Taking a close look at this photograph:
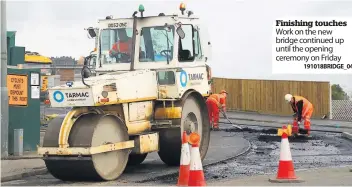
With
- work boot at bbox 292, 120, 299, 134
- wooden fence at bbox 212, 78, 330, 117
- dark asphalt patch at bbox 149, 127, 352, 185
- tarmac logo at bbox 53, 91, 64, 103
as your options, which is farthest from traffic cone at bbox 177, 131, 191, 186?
wooden fence at bbox 212, 78, 330, 117

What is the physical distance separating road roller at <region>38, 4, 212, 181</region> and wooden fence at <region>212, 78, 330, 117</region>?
18.4 metres

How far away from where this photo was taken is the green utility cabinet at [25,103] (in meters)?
15.7

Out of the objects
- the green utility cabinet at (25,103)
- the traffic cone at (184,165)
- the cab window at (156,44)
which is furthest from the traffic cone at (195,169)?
the green utility cabinet at (25,103)

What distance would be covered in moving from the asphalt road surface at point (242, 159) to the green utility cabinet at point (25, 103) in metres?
3.00

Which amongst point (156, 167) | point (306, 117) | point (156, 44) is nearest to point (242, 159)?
point (156, 167)

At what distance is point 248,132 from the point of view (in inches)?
876

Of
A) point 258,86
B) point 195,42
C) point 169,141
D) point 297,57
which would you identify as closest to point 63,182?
point 169,141

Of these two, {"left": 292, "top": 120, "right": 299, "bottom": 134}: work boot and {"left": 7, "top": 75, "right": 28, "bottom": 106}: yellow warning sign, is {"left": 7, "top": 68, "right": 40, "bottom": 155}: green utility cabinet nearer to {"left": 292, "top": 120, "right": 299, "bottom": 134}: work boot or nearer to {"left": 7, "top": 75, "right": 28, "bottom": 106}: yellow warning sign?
{"left": 7, "top": 75, "right": 28, "bottom": 106}: yellow warning sign

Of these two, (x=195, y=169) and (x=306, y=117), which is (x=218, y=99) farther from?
(x=195, y=169)

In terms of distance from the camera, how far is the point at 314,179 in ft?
35.6

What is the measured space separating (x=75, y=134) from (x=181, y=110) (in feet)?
8.36

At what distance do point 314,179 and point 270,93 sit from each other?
22.5 meters

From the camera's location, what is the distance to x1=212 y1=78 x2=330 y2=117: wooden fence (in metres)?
31.3

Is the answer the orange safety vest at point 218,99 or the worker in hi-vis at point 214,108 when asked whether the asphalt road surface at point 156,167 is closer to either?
the worker in hi-vis at point 214,108
